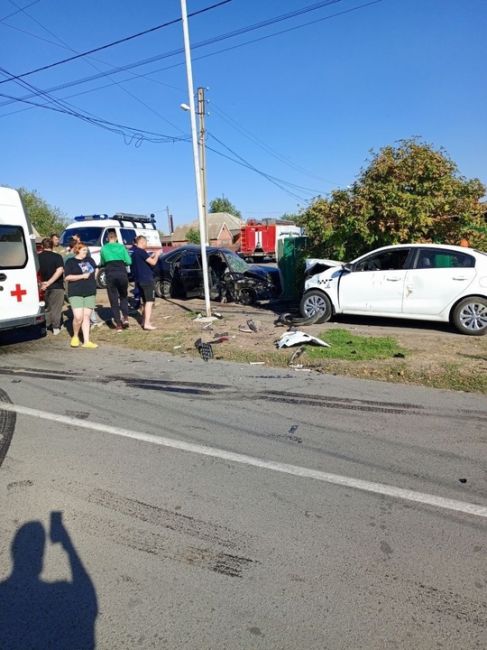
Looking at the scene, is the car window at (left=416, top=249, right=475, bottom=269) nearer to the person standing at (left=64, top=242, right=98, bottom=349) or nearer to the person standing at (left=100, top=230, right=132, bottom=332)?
the person standing at (left=100, top=230, right=132, bottom=332)

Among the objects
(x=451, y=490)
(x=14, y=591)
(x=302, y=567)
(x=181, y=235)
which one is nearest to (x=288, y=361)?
(x=451, y=490)

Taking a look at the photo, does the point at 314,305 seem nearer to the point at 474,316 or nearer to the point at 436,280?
the point at 436,280

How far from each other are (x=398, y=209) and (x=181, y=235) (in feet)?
A: 238

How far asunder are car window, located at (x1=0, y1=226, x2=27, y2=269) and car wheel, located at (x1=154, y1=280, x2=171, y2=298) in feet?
20.7

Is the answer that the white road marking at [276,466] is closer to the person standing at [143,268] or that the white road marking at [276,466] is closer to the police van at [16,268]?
the police van at [16,268]

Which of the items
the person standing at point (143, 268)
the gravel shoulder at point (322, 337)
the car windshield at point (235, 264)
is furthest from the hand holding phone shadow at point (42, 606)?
the car windshield at point (235, 264)

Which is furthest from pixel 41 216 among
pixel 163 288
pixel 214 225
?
pixel 163 288

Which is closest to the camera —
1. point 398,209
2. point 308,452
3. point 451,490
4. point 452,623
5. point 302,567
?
point 452,623

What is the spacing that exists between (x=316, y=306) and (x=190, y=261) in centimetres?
507

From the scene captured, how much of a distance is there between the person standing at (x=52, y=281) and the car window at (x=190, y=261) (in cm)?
472

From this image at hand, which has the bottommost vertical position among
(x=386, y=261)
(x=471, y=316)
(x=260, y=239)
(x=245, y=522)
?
(x=245, y=522)

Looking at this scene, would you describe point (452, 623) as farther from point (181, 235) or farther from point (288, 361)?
point (181, 235)

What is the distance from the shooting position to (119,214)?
1708cm

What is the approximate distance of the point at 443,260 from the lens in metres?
8.76
